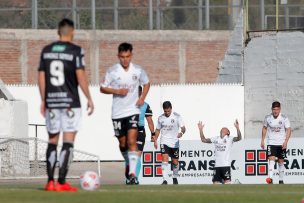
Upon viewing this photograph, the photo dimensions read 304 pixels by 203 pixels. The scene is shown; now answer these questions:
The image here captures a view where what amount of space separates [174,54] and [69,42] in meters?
35.5

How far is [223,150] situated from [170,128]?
4.90 ft

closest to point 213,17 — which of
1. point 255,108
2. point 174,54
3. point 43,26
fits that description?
point 174,54

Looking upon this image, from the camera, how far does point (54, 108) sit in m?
16.4

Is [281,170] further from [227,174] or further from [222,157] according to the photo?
[222,157]

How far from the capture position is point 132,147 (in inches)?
773

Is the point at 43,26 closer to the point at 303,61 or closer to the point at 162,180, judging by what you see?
the point at 303,61

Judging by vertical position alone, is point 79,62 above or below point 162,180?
above

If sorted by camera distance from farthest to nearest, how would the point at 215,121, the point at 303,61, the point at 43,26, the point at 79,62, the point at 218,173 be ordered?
1. the point at 43,26
2. the point at 215,121
3. the point at 303,61
4. the point at 218,173
5. the point at 79,62

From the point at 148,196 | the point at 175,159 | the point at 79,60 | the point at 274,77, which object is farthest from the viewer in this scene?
the point at 274,77

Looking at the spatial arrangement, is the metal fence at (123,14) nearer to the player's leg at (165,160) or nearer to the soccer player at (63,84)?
the player's leg at (165,160)

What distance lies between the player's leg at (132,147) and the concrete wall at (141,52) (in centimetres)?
2971

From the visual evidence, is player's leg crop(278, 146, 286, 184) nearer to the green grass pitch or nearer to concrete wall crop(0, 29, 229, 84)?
the green grass pitch

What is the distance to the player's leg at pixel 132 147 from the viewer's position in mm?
19594

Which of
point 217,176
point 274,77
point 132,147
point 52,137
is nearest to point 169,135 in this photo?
point 217,176
